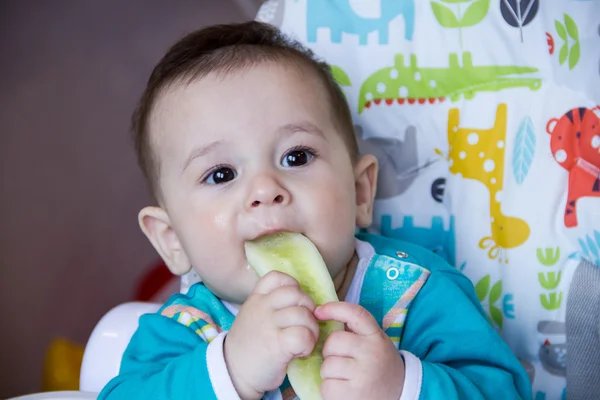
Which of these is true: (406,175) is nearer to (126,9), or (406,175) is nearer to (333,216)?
(333,216)

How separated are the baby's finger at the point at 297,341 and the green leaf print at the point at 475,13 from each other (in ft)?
2.23

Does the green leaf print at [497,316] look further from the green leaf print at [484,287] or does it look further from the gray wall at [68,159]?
the gray wall at [68,159]

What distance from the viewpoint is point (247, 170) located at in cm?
83

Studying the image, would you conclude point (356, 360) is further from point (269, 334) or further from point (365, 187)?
point (365, 187)

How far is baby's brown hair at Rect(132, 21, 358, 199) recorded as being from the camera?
36.1 inches

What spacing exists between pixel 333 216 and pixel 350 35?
1.49 ft

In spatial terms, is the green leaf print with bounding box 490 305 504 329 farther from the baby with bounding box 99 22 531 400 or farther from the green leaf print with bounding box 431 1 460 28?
the green leaf print with bounding box 431 1 460 28

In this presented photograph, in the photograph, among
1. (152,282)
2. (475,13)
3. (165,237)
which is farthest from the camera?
(152,282)

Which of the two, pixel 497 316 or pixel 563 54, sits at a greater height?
pixel 563 54

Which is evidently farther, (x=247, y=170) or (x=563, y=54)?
(x=563, y=54)

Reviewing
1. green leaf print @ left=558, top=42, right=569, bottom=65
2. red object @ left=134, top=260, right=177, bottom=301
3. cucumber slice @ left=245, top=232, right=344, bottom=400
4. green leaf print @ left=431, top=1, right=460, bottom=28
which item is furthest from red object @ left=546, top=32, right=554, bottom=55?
red object @ left=134, top=260, right=177, bottom=301

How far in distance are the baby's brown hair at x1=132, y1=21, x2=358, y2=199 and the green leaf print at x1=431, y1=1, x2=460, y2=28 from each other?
0.23 metres

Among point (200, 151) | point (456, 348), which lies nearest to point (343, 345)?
point (456, 348)

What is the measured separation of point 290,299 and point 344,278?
0.94 feet
